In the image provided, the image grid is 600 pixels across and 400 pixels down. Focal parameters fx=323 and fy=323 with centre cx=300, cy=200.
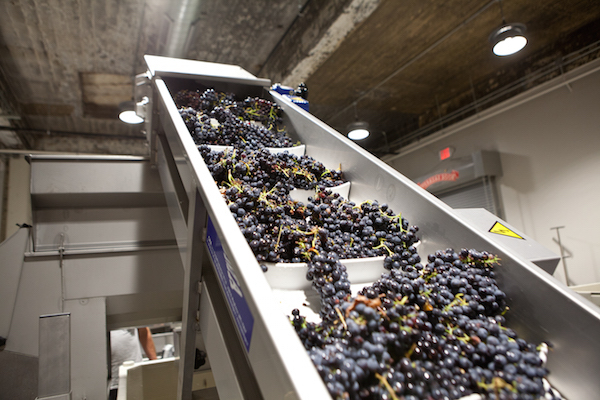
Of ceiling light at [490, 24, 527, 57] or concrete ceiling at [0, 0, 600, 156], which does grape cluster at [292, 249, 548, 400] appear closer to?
ceiling light at [490, 24, 527, 57]

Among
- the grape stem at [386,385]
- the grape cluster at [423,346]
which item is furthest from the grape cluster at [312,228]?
the grape stem at [386,385]

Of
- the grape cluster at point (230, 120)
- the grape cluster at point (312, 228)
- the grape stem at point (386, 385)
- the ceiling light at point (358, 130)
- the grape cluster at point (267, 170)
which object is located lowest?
the grape stem at point (386, 385)

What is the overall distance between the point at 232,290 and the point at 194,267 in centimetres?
35

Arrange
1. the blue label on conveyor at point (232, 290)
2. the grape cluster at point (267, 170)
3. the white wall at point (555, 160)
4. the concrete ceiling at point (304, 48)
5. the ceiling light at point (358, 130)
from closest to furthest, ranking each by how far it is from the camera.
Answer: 1. the blue label on conveyor at point (232, 290)
2. the grape cluster at point (267, 170)
3. the concrete ceiling at point (304, 48)
4. the white wall at point (555, 160)
5. the ceiling light at point (358, 130)

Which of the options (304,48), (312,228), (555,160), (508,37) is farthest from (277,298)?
(555,160)

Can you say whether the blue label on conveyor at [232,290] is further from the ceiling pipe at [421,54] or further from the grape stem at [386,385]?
the ceiling pipe at [421,54]

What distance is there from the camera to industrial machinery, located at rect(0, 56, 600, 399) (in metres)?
0.63

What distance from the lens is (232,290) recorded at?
0.67 m

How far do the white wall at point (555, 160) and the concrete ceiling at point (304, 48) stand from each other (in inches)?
14.5

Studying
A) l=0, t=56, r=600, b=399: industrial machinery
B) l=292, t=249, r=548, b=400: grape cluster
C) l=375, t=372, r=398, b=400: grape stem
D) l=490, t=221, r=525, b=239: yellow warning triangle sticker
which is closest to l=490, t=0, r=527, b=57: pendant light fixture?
l=0, t=56, r=600, b=399: industrial machinery

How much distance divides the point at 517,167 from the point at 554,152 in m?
0.56

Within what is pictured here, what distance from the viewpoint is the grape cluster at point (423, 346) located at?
1.70ft

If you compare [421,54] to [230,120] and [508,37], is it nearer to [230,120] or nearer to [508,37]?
[508,37]

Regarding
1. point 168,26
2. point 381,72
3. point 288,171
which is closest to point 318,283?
point 288,171
